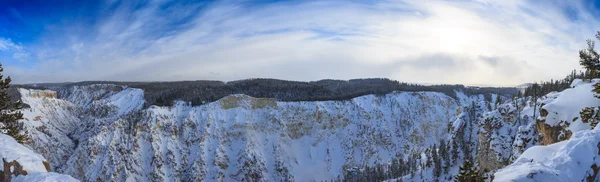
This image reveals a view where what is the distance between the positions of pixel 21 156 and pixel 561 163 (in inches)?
939

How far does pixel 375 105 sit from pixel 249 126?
186 ft

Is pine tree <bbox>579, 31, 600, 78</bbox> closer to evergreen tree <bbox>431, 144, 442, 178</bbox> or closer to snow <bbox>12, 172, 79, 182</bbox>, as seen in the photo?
snow <bbox>12, 172, 79, 182</bbox>

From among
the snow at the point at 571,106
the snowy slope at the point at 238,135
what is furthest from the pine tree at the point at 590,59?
the snowy slope at the point at 238,135

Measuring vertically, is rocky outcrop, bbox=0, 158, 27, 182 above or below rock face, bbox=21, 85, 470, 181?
above

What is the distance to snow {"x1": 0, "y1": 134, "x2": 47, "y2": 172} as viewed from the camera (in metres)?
13.8

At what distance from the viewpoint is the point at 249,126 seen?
125 metres

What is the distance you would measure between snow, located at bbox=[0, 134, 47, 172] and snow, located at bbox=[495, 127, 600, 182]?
1923 centimetres

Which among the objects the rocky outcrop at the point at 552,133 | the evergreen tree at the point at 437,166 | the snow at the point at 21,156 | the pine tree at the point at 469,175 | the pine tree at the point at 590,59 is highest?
the pine tree at the point at 590,59

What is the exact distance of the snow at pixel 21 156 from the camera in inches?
545

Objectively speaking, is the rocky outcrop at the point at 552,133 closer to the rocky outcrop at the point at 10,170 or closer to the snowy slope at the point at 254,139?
the rocky outcrop at the point at 10,170

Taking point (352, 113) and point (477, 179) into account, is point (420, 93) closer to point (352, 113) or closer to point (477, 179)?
point (352, 113)


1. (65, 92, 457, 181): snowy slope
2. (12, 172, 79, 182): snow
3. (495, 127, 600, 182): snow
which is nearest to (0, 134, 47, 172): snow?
(12, 172, 79, 182): snow

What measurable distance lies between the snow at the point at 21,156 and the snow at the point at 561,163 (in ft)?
63.1

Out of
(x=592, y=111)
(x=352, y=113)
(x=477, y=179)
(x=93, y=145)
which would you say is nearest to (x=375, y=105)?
(x=352, y=113)
